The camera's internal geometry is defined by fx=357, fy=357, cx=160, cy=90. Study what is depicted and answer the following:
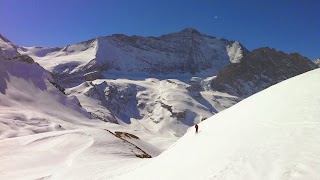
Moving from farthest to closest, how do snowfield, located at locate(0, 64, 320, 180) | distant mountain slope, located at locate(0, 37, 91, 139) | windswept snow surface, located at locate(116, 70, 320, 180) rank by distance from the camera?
distant mountain slope, located at locate(0, 37, 91, 139) → snowfield, located at locate(0, 64, 320, 180) → windswept snow surface, located at locate(116, 70, 320, 180)

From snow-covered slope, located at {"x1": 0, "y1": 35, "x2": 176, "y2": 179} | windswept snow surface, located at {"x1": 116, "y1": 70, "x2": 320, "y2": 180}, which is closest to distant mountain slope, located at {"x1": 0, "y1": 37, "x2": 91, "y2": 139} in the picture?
snow-covered slope, located at {"x1": 0, "y1": 35, "x2": 176, "y2": 179}

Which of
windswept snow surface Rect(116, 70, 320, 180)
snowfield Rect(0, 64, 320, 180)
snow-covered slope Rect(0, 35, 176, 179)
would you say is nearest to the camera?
windswept snow surface Rect(116, 70, 320, 180)

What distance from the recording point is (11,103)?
338 ft

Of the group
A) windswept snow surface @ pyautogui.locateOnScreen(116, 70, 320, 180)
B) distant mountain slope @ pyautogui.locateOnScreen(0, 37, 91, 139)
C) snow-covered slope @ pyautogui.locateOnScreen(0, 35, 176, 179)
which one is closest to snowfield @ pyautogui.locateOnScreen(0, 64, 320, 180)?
windswept snow surface @ pyautogui.locateOnScreen(116, 70, 320, 180)

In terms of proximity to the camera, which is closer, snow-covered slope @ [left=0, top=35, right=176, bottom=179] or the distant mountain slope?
snow-covered slope @ [left=0, top=35, right=176, bottom=179]

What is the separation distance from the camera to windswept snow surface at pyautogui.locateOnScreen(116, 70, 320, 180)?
1132cm

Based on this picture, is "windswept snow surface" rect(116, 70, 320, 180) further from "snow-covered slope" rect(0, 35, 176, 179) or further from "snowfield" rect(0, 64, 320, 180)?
"snow-covered slope" rect(0, 35, 176, 179)

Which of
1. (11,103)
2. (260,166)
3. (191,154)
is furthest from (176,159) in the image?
(11,103)

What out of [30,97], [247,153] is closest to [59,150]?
[247,153]

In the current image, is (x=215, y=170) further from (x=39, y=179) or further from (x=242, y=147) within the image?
(x=39, y=179)

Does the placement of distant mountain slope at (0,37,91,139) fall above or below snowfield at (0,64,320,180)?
above

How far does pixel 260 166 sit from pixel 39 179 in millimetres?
17244

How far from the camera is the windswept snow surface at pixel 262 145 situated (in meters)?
11.3

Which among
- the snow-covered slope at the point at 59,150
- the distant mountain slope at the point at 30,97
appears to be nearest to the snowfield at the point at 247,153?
the snow-covered slope at the point at 59,150
